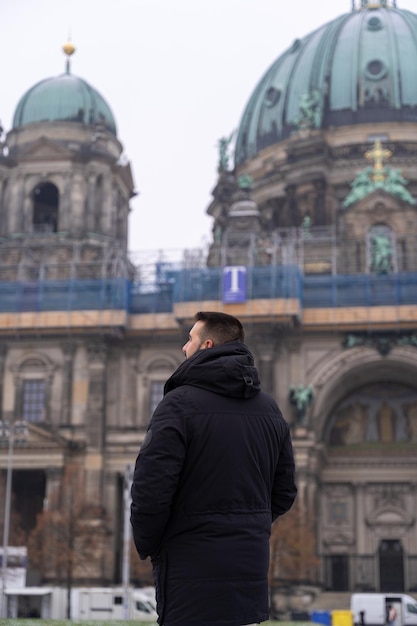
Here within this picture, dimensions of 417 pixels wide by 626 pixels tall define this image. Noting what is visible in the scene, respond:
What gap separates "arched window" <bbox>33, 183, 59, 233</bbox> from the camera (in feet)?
223

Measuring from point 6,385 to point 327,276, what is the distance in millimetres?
19100

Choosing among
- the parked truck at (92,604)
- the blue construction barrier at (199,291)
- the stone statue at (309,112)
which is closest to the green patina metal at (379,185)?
the stone statue at (309,112)

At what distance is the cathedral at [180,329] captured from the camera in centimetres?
5741

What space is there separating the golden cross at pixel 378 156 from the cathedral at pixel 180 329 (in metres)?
0.17

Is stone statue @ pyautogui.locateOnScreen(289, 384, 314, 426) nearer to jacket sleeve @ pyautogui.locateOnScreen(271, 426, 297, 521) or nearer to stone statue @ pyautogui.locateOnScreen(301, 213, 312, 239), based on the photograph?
stone statue @ pyautogui.locateOnScreen(301, 213, 312, 239)

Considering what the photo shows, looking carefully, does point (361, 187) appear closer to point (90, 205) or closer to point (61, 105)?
point (90, 205)

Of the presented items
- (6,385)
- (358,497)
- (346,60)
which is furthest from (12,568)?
(346,60)

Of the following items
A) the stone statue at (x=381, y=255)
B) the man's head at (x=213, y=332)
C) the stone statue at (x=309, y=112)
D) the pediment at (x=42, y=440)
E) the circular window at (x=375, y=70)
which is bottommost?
the man's head at (x=213, y=332)

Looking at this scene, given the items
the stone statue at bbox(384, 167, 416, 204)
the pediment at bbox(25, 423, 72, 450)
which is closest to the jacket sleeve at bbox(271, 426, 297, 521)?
the pediment at bbox(25, 423, 72, 450)

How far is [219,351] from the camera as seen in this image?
6.15 m

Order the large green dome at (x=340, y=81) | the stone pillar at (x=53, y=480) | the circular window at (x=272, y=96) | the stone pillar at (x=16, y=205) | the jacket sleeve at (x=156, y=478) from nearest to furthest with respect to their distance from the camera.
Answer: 1. the jacket sleeve at (x=156, y=478)
2. the stone pillar at (x=53, y=480)
3. the stone pillar at (x=16, y=205)
4. the large green dome at (x=340, y=81)
5. the circular window at (x=272, y=96)

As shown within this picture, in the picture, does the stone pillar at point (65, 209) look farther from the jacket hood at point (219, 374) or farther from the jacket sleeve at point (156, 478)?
the jacket sleeve at point (156, 478)

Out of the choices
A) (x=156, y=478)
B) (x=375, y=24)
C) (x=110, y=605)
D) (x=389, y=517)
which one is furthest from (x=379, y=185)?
(x=156, y=478)

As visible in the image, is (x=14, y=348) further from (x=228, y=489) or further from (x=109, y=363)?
(x=228, y=489)
